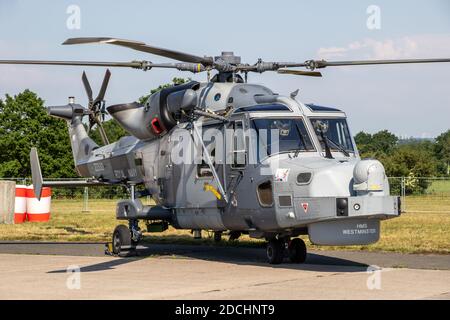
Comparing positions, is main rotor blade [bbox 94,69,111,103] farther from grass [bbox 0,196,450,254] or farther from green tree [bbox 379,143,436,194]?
green tree [bbox 379,143,436,194]

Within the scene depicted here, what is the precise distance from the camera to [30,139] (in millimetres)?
69938

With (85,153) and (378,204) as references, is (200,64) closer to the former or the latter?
(378,204)

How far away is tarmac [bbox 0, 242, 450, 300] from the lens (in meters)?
10.8

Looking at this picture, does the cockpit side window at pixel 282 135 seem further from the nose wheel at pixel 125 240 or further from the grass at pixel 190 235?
the grass at pixel 190 235

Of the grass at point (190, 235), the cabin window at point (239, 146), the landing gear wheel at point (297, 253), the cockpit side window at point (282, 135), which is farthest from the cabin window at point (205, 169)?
the grass at point (190, 235)

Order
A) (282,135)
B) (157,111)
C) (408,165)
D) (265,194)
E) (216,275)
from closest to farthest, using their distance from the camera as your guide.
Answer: (216,275)
(265,194)
(282,135)
(157,111)
(408,165)

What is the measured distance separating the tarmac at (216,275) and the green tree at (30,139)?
51.4 metres

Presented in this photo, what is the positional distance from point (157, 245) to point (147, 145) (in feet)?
11.5

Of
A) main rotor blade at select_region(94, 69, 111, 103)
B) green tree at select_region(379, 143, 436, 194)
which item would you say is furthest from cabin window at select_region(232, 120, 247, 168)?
green tree at select_region(379, 143, 436, 194)

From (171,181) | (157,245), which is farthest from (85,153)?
(171,181)

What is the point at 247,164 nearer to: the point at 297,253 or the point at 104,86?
the point at 297,253

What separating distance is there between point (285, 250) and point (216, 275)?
7.39 ft

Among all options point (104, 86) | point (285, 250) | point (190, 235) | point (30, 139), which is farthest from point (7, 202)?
point (30, 139)
